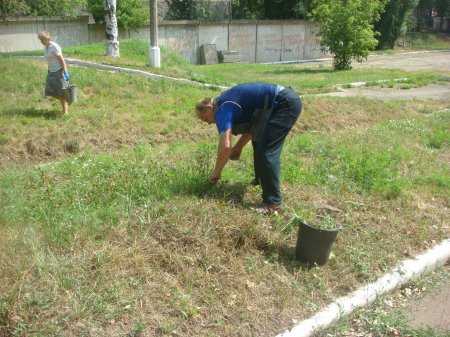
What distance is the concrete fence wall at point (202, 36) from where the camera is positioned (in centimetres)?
2438

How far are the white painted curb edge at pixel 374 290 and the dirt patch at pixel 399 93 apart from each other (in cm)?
988

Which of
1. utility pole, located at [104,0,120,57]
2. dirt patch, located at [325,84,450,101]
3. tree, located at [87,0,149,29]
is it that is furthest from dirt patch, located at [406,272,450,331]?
tree, located at [87,0,149,29]

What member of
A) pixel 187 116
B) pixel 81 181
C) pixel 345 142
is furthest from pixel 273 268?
pixel 187 116

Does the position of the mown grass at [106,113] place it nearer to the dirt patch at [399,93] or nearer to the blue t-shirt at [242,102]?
the dirt patch at [399,93]

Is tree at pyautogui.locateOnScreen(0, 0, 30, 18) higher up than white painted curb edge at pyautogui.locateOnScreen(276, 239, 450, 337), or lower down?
higher up

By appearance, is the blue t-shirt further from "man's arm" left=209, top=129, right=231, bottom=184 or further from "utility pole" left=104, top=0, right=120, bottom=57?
"utility pole" left=104, top=0, right=120, bottom=57

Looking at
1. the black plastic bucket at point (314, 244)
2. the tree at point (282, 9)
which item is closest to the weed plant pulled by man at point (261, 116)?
the black plastic bucket at point (314, 244)

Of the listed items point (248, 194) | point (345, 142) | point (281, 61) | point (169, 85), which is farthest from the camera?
point (281, 61)

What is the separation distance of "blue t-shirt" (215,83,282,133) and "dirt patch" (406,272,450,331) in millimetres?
2128

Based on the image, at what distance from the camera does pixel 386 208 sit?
5.98 meters

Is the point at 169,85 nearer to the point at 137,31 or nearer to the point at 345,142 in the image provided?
the point at 345,142

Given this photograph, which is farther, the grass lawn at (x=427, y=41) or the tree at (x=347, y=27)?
the grass lawn at (x=427, y=41)

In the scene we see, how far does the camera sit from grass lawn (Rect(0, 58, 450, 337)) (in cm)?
376

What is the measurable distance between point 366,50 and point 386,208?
18441 mm
